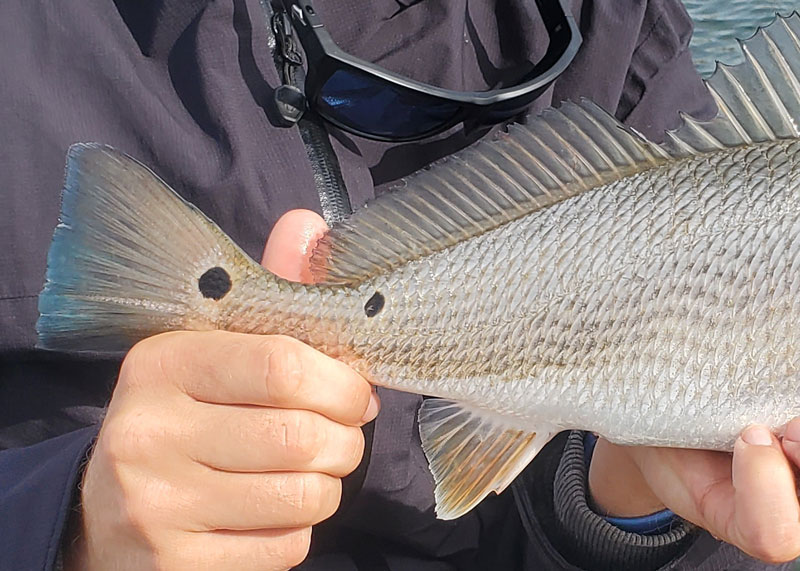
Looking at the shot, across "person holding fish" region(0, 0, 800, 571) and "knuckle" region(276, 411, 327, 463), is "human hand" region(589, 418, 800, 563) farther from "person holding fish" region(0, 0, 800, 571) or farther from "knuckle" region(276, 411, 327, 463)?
"knuckle" region(276, 411, 327, 463)

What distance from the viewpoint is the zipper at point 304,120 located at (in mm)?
1349

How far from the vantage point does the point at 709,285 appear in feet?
3.64

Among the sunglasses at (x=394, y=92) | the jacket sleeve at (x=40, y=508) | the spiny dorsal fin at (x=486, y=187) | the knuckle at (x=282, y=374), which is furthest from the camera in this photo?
the sunglasses at (x=394, y=92)

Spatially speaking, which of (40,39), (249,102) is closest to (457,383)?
(249,102)

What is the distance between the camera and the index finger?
0.93 metres

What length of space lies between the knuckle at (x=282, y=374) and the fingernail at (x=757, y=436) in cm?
68

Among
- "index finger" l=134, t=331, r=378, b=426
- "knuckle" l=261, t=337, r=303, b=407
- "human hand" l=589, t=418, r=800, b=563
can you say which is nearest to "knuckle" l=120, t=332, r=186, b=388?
"index finger" l=134, t=331, r=378, b=426

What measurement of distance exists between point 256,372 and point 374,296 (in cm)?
26

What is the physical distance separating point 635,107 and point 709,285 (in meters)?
0.75

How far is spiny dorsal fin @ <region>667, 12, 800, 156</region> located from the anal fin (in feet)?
1.78

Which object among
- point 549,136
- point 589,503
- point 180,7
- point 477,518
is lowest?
point 477,518

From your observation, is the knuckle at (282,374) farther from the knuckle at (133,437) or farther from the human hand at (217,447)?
the knuckle at (133,437)

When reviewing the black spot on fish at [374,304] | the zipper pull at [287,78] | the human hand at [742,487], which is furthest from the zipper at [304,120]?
the human hand at [742,487]

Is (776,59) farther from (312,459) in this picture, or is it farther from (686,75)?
(312,459)
